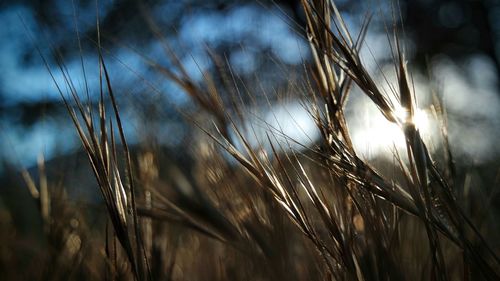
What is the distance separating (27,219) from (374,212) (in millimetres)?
1368

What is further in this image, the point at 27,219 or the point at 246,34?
the point at 246,34

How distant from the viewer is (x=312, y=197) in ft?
2.23

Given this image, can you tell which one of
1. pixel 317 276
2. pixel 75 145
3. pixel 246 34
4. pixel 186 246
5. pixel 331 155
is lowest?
pixel 317 276

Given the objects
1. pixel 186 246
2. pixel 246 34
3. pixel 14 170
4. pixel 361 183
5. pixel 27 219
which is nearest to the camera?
pixel 361 183

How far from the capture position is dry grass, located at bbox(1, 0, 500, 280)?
0.66 meters

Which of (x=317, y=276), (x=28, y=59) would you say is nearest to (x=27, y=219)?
(x=317, y=276)

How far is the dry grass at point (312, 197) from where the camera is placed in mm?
662

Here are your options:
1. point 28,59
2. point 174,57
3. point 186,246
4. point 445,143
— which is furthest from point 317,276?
point 28,59

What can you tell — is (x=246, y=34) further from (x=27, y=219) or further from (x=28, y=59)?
(x=27, y=219)

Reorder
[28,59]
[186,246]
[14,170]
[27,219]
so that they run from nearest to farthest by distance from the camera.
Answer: [14,170]
[186,246]
[27,219]
[28,59]

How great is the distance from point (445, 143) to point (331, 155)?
0.87ft

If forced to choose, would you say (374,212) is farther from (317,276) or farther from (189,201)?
(189,201)

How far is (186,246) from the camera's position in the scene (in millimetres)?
1615

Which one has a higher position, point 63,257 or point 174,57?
point 174,57
